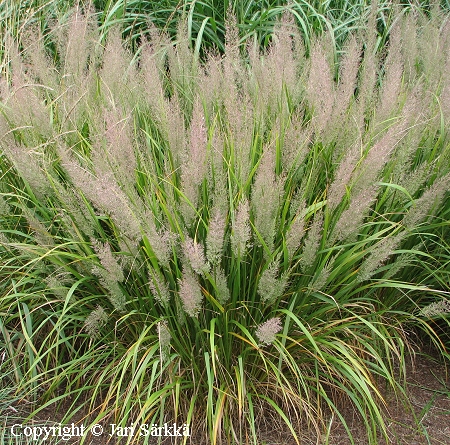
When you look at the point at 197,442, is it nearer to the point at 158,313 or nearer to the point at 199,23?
the point at 158,313

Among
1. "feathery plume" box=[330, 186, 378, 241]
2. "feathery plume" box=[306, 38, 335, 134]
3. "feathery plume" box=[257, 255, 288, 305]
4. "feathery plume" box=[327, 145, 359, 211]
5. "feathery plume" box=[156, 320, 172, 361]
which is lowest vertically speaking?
"feathery plume" box=[156, 320, 172, 361]

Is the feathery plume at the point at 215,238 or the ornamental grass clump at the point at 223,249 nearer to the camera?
the feathery plume at the point at 215,238

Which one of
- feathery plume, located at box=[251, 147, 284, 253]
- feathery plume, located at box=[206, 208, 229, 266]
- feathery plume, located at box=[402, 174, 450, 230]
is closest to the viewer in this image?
feathery plume, located at box=[206, 208, 229, 266]

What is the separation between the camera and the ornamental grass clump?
218 cm

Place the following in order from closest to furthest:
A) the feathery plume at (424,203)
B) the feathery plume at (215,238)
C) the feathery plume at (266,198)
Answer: the feathery plume at (215,238) < the feathery plume at (266,198) < the feathery plume at (424,203)

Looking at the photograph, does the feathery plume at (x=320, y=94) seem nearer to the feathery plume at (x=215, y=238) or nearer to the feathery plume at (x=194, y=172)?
the feathery plume at (x=194, y=172)

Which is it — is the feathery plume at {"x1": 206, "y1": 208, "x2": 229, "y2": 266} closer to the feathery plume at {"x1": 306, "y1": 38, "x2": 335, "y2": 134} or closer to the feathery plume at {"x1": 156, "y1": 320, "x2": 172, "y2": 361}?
the feathery plume at {"x1": 156, "y1": 320, "x2": 172, "y2": 361}

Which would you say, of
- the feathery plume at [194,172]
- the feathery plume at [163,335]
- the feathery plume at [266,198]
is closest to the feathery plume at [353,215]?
the feathery plume at [266,198]

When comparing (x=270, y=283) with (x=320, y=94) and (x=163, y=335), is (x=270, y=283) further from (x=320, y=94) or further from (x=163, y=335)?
(x=320, y=94)

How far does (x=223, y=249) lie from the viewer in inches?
89.3

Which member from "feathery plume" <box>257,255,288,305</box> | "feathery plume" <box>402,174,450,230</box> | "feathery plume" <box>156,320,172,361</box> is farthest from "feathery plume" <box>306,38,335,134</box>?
"feathery plume" <box>156,320,172,361</box>

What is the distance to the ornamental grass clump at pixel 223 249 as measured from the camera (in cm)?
218

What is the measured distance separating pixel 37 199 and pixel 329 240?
137cm

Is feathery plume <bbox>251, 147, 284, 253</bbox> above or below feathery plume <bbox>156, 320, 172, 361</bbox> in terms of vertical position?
above
